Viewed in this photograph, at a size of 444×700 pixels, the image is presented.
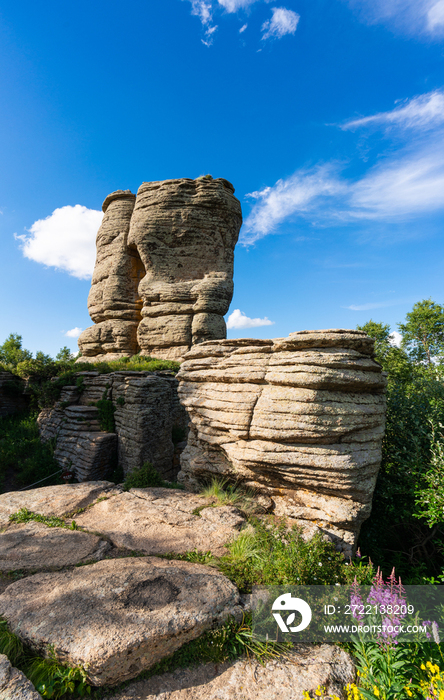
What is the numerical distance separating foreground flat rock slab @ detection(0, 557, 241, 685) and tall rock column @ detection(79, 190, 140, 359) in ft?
65.1

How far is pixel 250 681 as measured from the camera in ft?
10.0

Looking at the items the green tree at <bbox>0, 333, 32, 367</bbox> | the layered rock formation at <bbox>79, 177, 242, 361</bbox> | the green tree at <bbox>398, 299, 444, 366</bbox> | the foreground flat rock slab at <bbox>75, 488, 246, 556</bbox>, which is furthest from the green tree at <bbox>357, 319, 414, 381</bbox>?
the green tree at <bbox>0, 333, 32, 367</bbox>

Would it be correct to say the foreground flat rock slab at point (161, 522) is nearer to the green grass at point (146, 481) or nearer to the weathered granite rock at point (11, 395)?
the green grass at point (146, 481)

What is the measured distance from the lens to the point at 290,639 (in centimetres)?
355

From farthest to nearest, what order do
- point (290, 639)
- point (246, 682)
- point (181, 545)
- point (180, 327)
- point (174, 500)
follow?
point (180, 327) → point (174, 500) → point (181, 545) → point (290, 639) → point (246, 682)

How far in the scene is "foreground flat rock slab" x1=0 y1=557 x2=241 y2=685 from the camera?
9.39 feet

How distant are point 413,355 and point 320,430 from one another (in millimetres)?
24911

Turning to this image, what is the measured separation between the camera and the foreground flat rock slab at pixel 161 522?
507 centimetres

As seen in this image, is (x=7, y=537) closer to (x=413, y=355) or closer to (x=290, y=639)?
(x=290, y=639)

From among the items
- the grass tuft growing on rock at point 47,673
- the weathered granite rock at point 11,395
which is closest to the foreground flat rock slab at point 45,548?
the grass tuft growing on rock at point 47,673

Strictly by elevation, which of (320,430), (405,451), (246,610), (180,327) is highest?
(180,327)

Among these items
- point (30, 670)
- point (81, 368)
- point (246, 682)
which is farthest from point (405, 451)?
point (81, 368)

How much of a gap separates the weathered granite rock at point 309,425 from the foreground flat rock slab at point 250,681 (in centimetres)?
267

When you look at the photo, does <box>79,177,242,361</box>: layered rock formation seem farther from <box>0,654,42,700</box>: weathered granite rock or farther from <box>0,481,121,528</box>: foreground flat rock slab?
<box>0,654,42,700</box>: weathered granite rock
